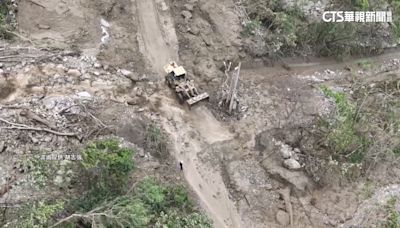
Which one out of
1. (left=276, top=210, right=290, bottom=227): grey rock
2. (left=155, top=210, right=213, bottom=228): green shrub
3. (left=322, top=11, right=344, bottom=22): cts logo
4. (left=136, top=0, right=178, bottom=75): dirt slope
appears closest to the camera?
(left=155, top=210, right=213, bottom=228): green shrub

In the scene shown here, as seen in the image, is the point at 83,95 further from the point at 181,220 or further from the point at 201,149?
the point at 181,220

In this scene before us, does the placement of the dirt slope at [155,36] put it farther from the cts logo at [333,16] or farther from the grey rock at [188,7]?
the cts logo at [333,16]

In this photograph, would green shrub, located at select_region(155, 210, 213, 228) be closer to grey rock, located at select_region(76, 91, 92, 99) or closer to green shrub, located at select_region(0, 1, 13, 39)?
grey rock, located at select_region(76, 91, 92, 99)

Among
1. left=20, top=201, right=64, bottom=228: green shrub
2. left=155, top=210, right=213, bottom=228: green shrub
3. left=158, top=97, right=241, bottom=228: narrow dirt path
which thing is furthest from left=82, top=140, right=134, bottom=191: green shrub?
left=158, top=97, right=241, bottom=228: narrow dirt path

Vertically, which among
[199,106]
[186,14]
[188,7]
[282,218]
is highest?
[188,7]

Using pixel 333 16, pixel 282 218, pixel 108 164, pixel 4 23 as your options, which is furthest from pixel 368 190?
pixel 4 23
